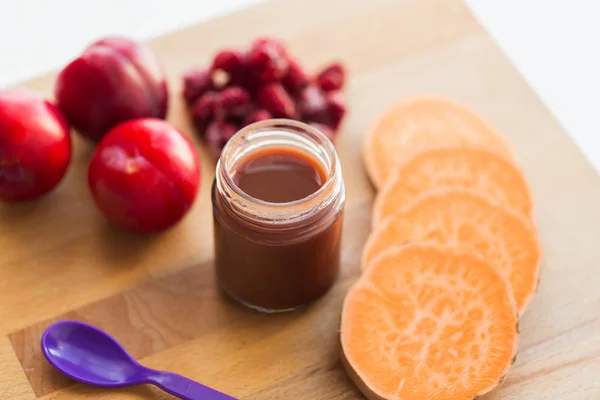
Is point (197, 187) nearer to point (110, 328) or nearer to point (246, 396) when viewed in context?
point (110, 328)

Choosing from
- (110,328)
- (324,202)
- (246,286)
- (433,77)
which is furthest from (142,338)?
(433,77)

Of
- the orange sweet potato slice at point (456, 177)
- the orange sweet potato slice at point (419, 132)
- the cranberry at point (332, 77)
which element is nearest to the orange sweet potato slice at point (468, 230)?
the orange sweet potato slice at point (456, 177)

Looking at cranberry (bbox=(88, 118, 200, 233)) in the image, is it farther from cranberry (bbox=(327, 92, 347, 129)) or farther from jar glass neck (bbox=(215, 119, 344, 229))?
cranberry (bbox=(327, 92, 347, 129))

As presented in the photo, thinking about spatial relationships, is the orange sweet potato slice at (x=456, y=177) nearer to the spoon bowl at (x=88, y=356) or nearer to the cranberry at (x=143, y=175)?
the cranberry at (x=143, y=175)

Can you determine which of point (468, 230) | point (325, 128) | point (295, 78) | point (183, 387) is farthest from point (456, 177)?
point (183, 387)

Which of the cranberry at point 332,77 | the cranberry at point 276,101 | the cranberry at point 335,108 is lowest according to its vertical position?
the cranberry at point 335,108

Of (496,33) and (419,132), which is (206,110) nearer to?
(419,132)

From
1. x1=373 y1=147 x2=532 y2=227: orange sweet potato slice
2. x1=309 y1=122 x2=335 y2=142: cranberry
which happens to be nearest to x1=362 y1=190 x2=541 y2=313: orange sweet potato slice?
x1=373 y1=147 x2=532 y2=227: orange sweet potato slice
